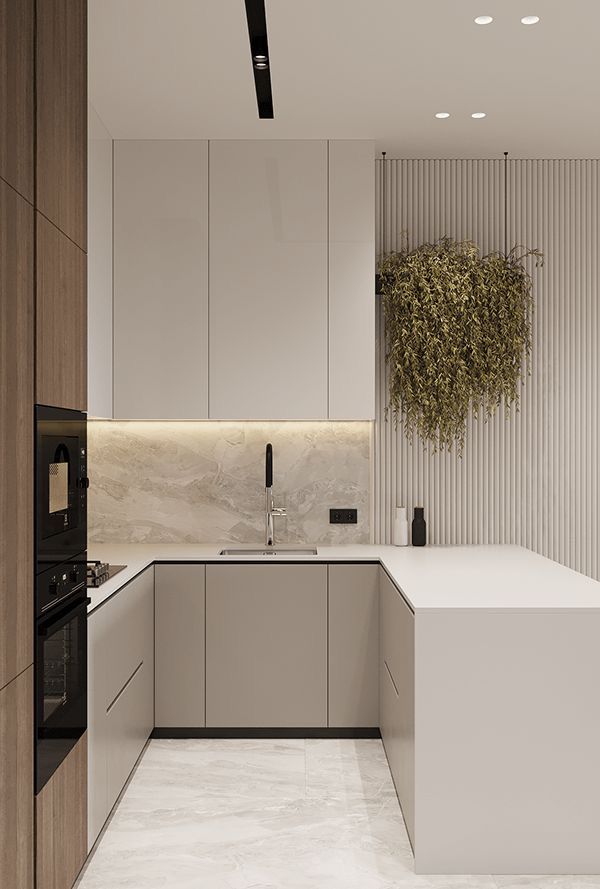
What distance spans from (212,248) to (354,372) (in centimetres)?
87

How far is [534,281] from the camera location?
4520 mm

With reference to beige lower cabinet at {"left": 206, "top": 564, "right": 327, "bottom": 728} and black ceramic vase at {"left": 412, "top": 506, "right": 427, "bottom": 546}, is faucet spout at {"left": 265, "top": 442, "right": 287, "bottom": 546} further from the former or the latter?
black ceramic vase at {"left": 412, "top": 506, "right": 427, "bottom": 546}

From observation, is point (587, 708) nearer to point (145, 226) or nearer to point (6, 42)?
point (6, 42)

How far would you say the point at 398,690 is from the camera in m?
3.27

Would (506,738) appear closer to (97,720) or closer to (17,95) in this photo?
(97,720)

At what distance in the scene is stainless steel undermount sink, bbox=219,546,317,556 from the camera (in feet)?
13.8

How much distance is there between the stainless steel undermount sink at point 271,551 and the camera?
420 cm

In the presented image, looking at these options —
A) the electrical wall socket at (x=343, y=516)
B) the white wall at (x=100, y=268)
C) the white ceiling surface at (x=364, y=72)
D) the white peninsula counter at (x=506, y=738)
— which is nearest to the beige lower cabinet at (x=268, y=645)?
the electrical wall socket at (x=343, y=516)

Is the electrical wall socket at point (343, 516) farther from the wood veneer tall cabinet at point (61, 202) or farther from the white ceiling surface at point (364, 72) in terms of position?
the wood veneer tall cabinet at point (61, 202)

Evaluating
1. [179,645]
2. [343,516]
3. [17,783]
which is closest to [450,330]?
[343,516]

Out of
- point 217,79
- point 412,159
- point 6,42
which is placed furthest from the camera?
point 412,159

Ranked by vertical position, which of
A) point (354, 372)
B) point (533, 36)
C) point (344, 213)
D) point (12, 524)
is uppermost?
point (533, 36)

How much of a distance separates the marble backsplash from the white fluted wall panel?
0.18 metres

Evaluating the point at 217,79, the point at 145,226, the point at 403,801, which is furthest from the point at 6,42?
the point at 403,801
